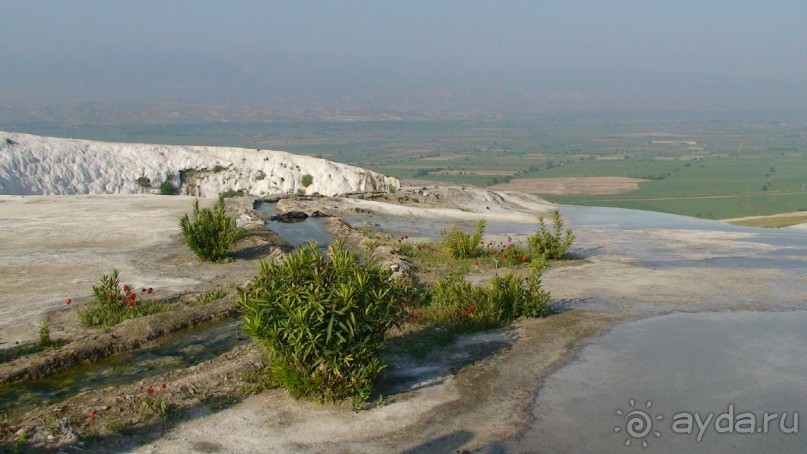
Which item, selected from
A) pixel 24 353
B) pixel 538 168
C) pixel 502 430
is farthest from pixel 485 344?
pixel 538 168

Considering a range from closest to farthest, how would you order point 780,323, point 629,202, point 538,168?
point 780,323, point 629,202, point 538,168

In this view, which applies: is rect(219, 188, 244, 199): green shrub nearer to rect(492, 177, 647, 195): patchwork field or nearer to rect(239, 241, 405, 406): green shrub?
rect(492, 177, 647, 195): patchwork field

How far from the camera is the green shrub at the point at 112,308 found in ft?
38.3

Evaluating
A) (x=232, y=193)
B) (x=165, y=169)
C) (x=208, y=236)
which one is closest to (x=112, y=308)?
(x=208, y=236)

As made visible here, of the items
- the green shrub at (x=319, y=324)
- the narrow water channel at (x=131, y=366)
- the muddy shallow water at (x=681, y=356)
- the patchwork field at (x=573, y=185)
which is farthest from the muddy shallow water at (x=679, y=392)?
the patchwork field at (x=573, y=185)

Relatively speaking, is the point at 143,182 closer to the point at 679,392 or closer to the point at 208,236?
the point at 208,236

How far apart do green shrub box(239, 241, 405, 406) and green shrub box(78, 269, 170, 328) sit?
4.29m

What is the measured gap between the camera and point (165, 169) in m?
35.9

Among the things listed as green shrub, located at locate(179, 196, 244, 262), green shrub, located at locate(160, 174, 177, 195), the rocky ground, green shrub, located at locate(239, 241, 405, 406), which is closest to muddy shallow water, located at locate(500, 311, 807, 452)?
the rocky ground

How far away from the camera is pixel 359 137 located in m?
150

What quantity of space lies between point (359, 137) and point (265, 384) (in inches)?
5609

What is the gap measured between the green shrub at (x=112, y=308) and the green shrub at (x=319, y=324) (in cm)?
429

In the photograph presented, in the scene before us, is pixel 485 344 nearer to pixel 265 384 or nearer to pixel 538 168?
pixel 265 384

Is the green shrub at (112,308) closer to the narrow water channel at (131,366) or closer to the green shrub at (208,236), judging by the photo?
the narrow water channel at (131,366)
